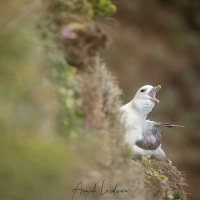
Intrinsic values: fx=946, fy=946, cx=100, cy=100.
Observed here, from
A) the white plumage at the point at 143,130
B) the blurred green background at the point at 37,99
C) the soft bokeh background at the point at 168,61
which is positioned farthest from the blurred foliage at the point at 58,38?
the soft bokeh background at the point at 168,61

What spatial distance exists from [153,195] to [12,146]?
2.42ft

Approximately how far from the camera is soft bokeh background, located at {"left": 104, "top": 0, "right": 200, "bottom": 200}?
12906 mm

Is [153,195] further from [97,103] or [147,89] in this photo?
[97,103]

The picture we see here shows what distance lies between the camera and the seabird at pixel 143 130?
3.87 meters

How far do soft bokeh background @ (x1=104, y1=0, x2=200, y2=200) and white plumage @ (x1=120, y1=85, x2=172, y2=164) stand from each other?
7712 mm

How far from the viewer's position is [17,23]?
388 centimetres

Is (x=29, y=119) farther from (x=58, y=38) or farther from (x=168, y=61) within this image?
(x=168, y=61)

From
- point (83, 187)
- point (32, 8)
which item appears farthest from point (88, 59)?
point (83, 187)

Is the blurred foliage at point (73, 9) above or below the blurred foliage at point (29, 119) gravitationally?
above

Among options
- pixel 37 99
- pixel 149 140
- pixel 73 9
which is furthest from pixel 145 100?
pixel 73 9

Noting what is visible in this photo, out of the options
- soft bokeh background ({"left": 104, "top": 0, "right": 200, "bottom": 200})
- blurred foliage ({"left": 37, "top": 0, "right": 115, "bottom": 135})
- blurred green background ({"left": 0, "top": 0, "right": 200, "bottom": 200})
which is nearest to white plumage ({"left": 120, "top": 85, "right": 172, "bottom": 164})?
blurred green background ({"left": 0, "top": 0, "right": 200, "bottom": 200})

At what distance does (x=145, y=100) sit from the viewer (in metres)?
3.94

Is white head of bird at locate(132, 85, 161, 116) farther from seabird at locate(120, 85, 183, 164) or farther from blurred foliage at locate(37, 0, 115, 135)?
blurred foliage at locate(37, 0, 115, 135)

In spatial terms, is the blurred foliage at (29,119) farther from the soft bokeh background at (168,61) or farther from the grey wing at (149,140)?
the soft bokeh background at (168,61)
